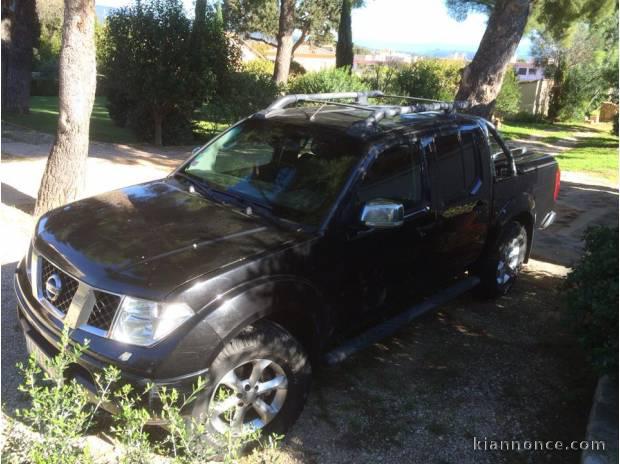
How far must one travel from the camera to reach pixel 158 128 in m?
14.5

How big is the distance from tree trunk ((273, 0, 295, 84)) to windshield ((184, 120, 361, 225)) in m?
14.6

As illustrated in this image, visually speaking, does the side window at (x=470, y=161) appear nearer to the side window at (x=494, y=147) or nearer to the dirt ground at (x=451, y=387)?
the side window at (x=494, y=147)

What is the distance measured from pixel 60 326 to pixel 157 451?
857mm

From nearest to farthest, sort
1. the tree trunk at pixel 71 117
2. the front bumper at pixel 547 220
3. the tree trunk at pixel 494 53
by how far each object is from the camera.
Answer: the front bumper at pixel 547 220
the tree trunk at pixel 71 117
the tree trunk at pixel 494 53

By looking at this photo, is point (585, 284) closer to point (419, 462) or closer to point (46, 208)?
point (419, 462)

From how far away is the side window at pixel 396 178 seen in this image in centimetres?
399

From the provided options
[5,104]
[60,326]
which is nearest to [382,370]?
[60,326]

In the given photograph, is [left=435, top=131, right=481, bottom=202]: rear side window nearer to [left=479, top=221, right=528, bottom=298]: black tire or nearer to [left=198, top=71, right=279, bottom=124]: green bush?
[left=479, top=221, right=528, bottom=298]: black tire

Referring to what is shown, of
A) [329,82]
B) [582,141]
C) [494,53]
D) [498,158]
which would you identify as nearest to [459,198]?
[498,158]

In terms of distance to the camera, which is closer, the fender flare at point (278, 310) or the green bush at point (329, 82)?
the fender flare at point (278, 310)

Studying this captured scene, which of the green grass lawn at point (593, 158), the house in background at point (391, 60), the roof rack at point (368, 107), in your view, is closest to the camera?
the roof rack at point (368, 107)

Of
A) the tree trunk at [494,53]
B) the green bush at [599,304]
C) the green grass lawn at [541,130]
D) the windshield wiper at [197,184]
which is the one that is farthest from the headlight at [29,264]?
the green grass lawn at [541,130]

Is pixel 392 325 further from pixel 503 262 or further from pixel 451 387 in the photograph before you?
pixel 503 262

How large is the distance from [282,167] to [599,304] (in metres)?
2.24
